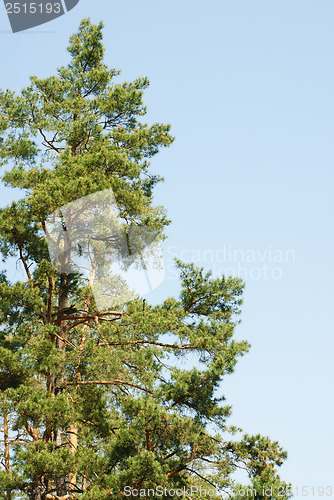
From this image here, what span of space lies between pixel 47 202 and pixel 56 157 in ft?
9.04

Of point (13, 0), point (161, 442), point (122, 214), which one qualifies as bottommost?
point (161, 442)

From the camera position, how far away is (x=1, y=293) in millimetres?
11867

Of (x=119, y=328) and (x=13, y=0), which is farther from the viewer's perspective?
(x=13, y=0)

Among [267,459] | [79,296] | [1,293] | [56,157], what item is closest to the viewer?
[267,459]

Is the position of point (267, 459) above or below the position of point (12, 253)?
below

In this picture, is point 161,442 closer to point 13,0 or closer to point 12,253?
point 12,253

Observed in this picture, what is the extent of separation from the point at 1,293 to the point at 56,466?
12.4 ft

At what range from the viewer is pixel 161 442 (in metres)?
10.4

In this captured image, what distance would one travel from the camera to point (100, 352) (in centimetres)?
1087

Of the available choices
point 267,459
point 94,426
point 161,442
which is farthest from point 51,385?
point 267,459

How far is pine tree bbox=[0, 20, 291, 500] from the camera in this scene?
10.2 meters

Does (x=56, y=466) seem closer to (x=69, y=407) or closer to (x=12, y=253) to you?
(x=69, y=407)

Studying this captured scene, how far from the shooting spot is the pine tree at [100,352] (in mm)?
10219

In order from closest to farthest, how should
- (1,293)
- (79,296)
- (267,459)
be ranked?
1. (267,459)
2. (1,293)
3. (79,296)
